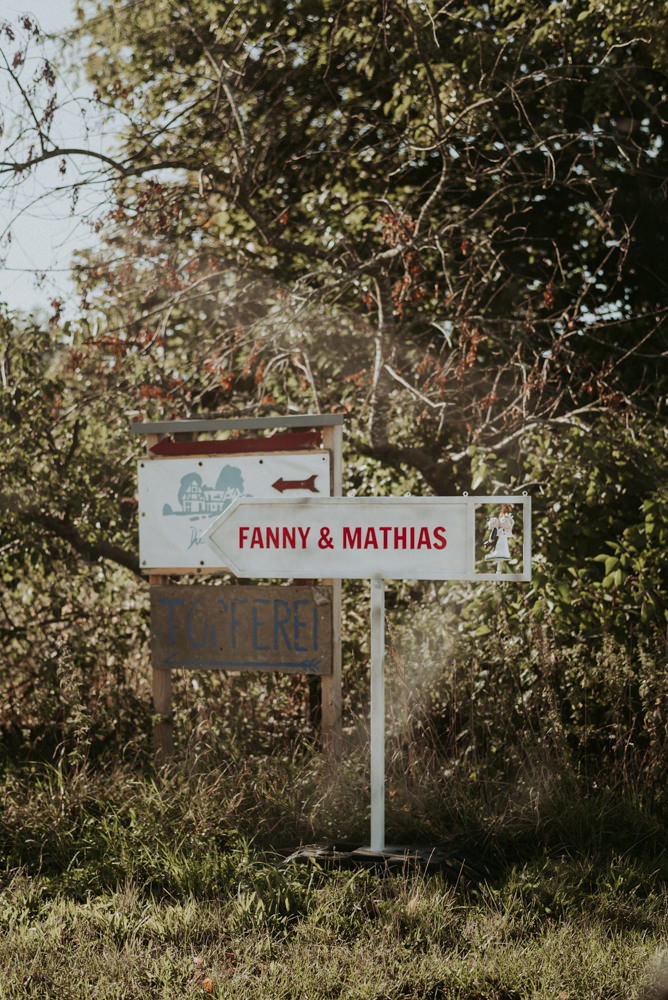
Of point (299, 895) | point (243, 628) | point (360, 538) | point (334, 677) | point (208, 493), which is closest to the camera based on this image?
point (299, 895)

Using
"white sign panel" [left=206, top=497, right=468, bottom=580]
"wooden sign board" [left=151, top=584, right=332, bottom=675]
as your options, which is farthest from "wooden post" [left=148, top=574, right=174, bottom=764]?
"white sign panel" [left=206, top=497, right=468, bottom=580]

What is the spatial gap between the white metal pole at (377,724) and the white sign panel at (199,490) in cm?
113

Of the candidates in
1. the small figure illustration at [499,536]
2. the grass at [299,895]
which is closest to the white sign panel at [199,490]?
the grass at [299,895]

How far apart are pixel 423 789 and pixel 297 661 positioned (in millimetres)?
937

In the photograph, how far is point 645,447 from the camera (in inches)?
207

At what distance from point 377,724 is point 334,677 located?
976 mm

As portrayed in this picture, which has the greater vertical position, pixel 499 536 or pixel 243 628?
pixel 499 536

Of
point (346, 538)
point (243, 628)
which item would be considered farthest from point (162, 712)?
point (346, 538)

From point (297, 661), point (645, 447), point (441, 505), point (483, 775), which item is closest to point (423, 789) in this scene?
point (483, 775)

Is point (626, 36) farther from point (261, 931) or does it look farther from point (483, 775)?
point (261, 931)

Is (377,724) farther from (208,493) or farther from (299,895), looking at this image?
(208,493)

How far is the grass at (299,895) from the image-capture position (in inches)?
117

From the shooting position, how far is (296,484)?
15.5 ft

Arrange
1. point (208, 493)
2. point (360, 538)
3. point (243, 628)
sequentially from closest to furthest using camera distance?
1. point (360, 538)
2. point (243, 628)
3. point (208, 493)
